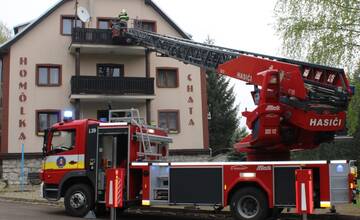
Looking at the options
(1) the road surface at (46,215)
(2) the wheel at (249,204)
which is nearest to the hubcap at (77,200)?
(1) the road surface at (46,215)

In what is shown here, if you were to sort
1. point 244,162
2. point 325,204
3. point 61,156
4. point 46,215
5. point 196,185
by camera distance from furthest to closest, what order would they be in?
point 61,156 < point 46,215 < point 196,185 < point 244,162 < point 325,204

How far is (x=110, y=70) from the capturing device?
3438 cm

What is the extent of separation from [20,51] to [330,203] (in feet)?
79.9

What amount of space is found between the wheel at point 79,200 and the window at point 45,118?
56.7ft

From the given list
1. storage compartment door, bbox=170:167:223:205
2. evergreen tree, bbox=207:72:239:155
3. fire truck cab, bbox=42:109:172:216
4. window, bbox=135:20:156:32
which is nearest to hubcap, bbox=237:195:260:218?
storage compartment door, bbox=170:167:223:205

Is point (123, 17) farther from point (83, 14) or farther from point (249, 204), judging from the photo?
point (249, 204)

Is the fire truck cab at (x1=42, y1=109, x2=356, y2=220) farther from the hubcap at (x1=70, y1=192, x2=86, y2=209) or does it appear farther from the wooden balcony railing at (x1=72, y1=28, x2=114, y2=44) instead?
the wooden balcony railing at (x1=72, y1=28, x2=114, y2=44)

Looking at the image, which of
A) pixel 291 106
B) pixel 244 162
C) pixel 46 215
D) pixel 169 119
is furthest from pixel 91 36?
pixel 291 106

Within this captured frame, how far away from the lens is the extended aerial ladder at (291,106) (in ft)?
44.8

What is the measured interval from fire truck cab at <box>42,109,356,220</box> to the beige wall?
642 inches

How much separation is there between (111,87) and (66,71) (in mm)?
3074

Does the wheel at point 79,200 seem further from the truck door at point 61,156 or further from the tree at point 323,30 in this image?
the tree at point 323,30

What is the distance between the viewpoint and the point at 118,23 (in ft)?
107

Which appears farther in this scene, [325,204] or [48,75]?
[48,75]
